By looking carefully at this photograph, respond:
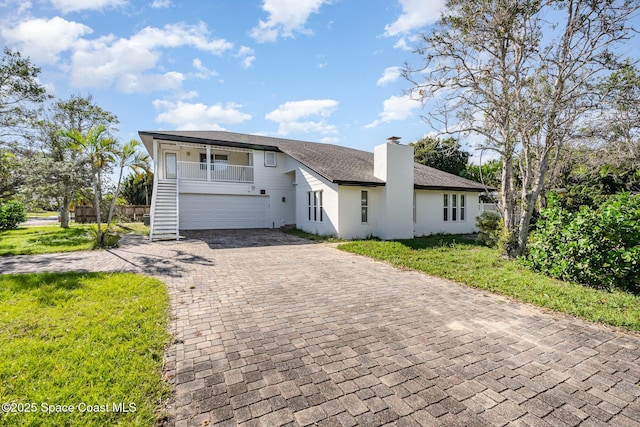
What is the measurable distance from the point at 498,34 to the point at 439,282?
730 cm

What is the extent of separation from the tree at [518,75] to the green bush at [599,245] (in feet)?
6.51

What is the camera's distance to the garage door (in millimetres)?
17609

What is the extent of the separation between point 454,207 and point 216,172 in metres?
14.7

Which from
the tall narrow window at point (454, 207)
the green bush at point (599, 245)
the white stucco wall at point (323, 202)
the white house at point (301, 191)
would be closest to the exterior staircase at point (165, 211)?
the white house at point (301, 191)

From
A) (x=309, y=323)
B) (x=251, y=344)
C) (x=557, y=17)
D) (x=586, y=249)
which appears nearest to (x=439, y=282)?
(x=586, y=249)

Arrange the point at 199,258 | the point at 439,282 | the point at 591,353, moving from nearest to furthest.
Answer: the point at 591,353
the point at 439,282
the point at 199,258

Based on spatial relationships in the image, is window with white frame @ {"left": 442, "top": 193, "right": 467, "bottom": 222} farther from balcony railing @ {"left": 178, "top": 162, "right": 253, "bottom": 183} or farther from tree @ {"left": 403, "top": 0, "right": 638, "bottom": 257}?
balcony railing @ {"left": 178, "top": 162, "right": 253, "bottom": 183}

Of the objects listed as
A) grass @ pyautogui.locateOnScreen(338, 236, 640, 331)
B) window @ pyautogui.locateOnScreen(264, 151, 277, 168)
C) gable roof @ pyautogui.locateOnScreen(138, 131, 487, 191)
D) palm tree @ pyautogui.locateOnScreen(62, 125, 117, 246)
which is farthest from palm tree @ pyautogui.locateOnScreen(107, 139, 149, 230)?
grass @ pyautogui.locateOnScreen(338, 236, 640, 331)

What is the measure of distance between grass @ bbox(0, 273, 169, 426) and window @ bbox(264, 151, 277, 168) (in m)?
13.8

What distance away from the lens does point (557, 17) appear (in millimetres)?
8031

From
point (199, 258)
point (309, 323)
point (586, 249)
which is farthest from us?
point (199, 258)

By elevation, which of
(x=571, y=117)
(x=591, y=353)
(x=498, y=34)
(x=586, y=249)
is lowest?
(x=591, y=353)

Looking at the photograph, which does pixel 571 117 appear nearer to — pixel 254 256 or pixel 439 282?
pixel 439 282

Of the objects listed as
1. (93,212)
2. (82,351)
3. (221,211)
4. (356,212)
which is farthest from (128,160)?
(93,212)
